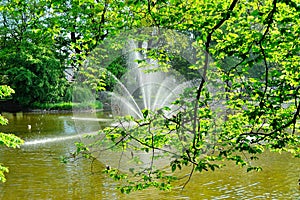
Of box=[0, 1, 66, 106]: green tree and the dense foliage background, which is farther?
box=[0, 1, 66, 106]: green tree

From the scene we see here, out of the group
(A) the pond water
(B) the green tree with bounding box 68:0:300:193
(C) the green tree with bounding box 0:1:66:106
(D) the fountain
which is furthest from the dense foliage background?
(C) the green tree with bounding box 0:1:66:106

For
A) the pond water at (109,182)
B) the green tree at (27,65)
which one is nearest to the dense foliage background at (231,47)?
the pond water at (109,182)

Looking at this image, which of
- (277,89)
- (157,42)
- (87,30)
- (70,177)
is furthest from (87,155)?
(70,177)

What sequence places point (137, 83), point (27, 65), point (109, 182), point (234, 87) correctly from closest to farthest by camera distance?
point (234, 87)
point (109, 182)
point (137, 83)
point (27, 65)

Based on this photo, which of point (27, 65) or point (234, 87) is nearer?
point (234, 87)

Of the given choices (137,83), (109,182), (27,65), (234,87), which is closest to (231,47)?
(234,87)

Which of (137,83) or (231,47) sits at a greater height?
(137,83)

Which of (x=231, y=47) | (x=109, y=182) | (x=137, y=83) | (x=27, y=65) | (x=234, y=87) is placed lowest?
(x=109, y=182)

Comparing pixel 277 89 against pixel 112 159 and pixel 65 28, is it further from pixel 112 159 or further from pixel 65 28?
pixel 112 159

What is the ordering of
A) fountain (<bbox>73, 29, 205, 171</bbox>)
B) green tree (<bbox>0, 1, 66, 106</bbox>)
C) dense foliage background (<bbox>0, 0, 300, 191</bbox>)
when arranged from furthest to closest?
1. green tree (<bbox>0, 1, 66, 106</bbox>)
2. fountain (<bbox>73, 29, 205, 171</bbox>)
3. dense foliage background (<bbox>0, 0, 300, 191</bbox>)

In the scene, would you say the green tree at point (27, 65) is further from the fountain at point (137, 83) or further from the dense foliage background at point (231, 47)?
the dense foliage background at point (231, 47)

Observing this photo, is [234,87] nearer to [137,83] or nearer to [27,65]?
[137,83]

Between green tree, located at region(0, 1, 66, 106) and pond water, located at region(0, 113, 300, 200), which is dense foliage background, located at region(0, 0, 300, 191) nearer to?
pond water, located at region(0, 113, 300, 200)

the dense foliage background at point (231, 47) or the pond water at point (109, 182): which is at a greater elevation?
the dense foliage background at point (231, 47)
